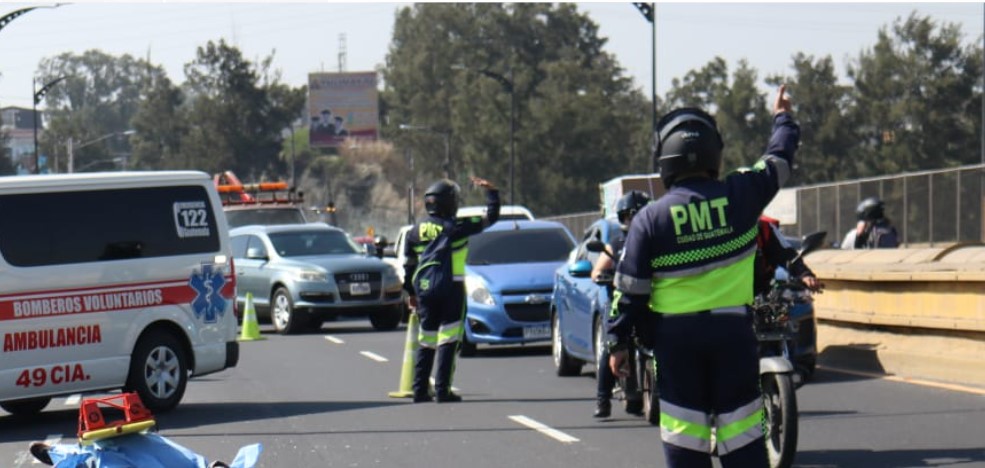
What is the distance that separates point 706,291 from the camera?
6910 millimetres

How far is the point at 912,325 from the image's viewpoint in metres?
16.1

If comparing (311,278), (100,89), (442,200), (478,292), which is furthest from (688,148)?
(100,89)

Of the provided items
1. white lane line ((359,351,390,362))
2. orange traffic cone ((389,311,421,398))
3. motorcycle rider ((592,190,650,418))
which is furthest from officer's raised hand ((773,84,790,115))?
white lane line ((359,351,390,362))

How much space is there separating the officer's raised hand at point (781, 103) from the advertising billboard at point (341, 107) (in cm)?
10199

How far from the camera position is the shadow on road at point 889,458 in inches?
405

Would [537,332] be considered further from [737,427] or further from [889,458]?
[737,427]

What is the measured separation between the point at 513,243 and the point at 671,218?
1433 centimetres

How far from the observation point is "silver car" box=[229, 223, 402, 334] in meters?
26.3

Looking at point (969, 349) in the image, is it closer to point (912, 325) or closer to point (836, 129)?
point (912, 325)

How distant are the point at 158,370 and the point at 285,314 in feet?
39.3

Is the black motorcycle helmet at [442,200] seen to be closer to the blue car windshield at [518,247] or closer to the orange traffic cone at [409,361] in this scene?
the orange traffic cone at [409,361]

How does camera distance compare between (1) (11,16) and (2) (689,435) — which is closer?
(2) (689,435)

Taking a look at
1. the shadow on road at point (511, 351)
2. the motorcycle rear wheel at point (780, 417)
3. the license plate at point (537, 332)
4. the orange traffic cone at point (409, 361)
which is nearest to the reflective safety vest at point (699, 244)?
the motorcycle rear wheel at point (780, 417)

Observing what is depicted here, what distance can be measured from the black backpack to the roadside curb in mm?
4416
